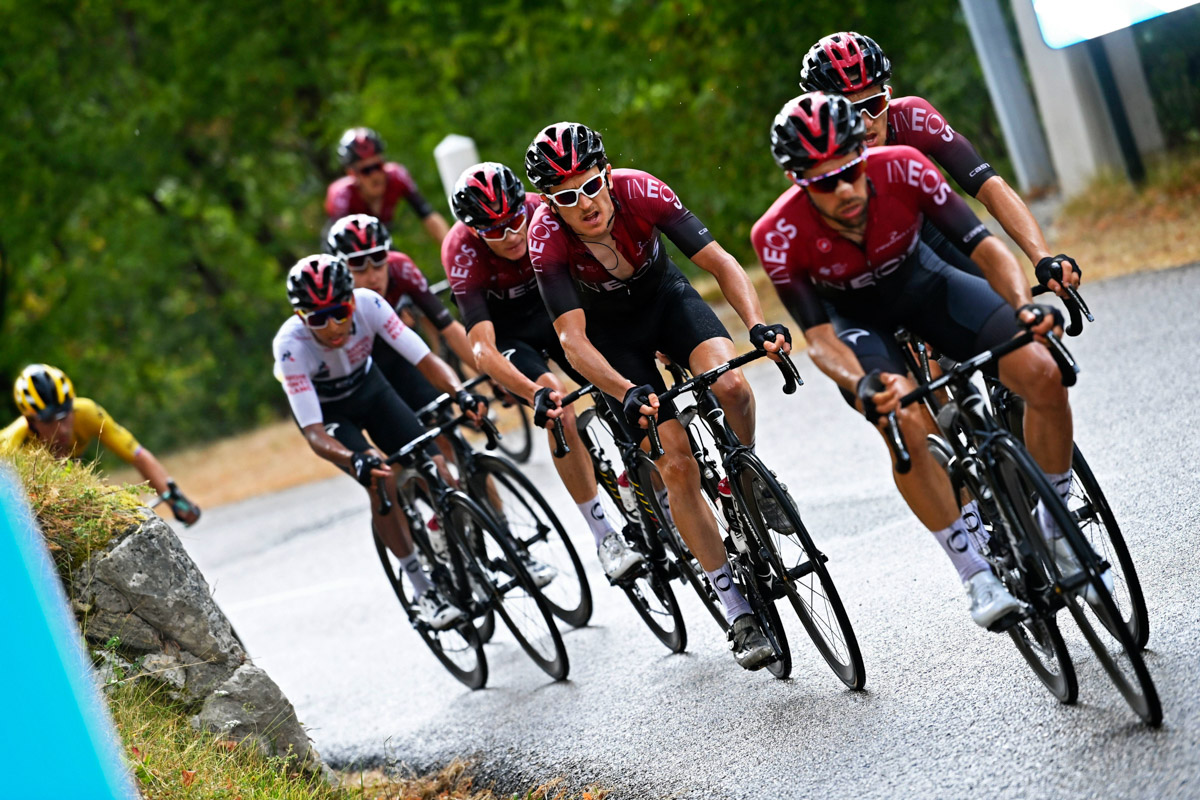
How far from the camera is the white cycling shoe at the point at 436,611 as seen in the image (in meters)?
7.21

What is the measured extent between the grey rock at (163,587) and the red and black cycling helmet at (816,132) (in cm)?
330

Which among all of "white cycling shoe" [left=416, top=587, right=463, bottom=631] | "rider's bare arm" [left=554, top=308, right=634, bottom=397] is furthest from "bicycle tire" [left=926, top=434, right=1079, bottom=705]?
"white cycling shoe" [left=416, top=587, right=463, bottom=631]

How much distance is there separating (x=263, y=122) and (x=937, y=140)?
786 inches

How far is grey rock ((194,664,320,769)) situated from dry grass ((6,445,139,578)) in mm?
889

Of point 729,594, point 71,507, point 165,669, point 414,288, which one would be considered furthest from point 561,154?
point 414,288

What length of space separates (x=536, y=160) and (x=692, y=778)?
2.66 meters

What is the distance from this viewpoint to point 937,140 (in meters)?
5.58

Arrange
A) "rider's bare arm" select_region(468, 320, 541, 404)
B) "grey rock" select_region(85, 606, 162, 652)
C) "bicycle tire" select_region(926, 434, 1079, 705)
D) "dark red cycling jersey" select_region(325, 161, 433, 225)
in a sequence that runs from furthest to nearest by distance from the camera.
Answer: "dark red cycling jersey" select_region(325, 161, 433, 225), "rider's bare arm" select_region(468, 320, 541, 404), "grey rock" select_region(85, 606, 162, 652), "bicycle tire" select_region(926, 434, 1079, 705)

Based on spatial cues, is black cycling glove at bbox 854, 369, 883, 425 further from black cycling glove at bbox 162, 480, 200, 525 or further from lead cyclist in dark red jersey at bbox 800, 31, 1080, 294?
black cycling glove at bbox 162, 480, 200, 525

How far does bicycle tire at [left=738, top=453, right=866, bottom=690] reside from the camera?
5.13 m

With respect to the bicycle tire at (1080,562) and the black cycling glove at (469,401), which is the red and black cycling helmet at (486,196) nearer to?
the black cycling glove at (469,401)

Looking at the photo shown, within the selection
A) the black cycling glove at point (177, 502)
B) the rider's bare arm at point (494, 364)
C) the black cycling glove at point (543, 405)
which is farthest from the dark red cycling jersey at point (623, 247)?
the black cycling glove at point (177, 502)

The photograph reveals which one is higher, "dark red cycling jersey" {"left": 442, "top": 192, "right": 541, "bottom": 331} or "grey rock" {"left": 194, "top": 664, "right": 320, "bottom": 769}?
"dark red cycling jersey" {"left": 442, "top": 192, "right": 541, "bottom": 331}

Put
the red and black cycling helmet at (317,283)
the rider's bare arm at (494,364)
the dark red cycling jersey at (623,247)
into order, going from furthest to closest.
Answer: the red and black cycling helmet at (317,283)
the rider's bare arm at (494,364)
the dark red cycling jersey at (623,247)
